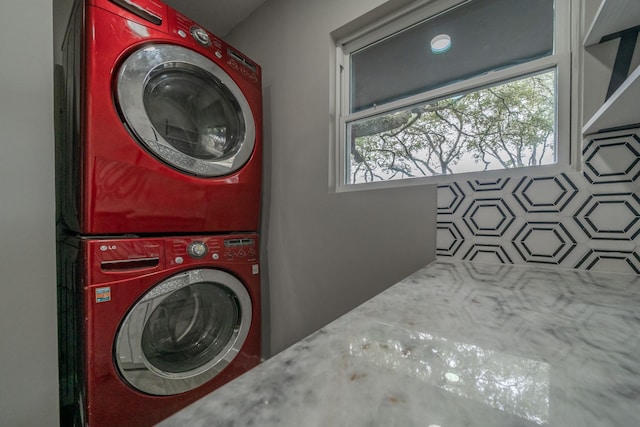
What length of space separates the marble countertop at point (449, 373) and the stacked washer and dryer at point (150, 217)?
826mm

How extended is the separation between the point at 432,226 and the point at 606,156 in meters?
0.51

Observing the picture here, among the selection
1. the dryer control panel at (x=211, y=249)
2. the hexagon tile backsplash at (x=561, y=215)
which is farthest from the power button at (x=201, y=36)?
the hexagon tile backsplash at (x=561, y=215)

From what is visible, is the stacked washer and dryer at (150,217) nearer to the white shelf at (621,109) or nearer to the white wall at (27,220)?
the white wall at (27,220)

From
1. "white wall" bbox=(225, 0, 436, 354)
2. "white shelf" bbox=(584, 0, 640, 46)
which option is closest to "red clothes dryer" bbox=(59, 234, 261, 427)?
"white wall" bbox=(225, 0, 436, 354)

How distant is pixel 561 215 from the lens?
2.47ft

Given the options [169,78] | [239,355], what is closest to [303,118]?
[169,78]

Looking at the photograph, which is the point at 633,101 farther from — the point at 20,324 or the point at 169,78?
the point at 20,324

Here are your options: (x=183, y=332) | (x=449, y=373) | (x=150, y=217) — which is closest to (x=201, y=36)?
(x=150, y=217)

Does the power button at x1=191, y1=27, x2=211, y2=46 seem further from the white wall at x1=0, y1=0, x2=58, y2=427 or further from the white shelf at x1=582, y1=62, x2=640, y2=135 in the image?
the white shelf at x1=582, y1=62, x2=640, y2=135

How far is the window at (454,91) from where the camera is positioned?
0.88 m

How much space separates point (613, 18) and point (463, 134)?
46 centimetres

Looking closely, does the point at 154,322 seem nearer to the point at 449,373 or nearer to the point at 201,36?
the point at 449,373

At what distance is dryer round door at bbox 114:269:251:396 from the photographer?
2.74 feet

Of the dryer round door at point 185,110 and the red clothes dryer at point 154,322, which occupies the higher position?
the dryer round door at point 185,110
